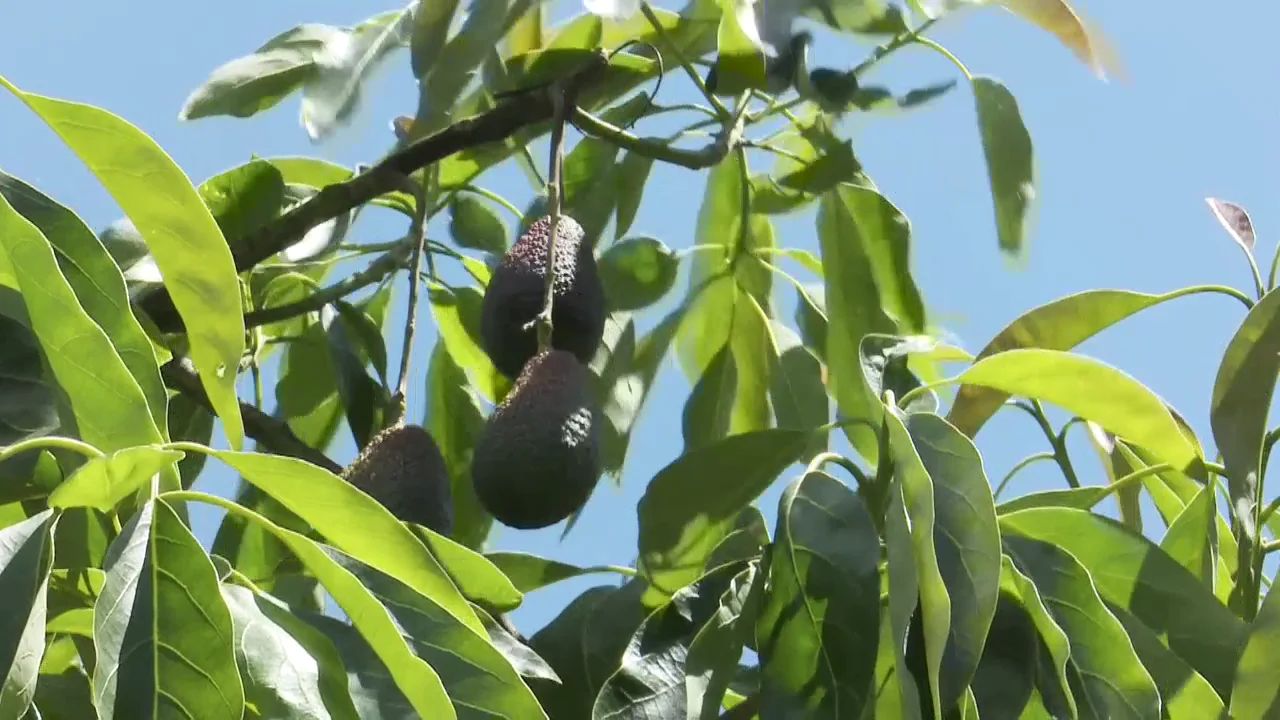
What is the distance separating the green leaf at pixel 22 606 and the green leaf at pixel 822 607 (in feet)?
0.73

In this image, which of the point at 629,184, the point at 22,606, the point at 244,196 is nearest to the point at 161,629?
the point at 22,606

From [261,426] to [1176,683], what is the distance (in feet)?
1.38

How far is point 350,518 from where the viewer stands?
438 mm

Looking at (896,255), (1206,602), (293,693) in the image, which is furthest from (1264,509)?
(293,693)

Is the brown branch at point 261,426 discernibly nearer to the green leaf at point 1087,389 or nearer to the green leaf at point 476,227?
the green leaf at point 476,227

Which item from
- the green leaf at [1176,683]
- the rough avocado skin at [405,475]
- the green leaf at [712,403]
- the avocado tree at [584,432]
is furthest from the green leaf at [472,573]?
the green leaf at [712,403]

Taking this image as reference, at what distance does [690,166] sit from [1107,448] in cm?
28

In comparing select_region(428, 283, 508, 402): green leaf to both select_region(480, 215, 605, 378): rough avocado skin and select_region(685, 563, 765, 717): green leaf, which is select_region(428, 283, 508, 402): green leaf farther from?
select_region(685, 563, 765, 717): green leaf

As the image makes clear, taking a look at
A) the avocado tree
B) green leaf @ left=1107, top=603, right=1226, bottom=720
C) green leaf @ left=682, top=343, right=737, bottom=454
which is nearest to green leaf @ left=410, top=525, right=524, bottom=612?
the avocado tree

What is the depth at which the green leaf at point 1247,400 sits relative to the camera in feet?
1.86

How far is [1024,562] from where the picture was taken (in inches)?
20.8

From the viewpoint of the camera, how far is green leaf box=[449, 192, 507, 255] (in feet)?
2.89

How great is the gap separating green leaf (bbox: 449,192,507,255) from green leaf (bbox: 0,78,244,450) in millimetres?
387

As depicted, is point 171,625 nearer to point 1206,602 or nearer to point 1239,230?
point 1206,602
